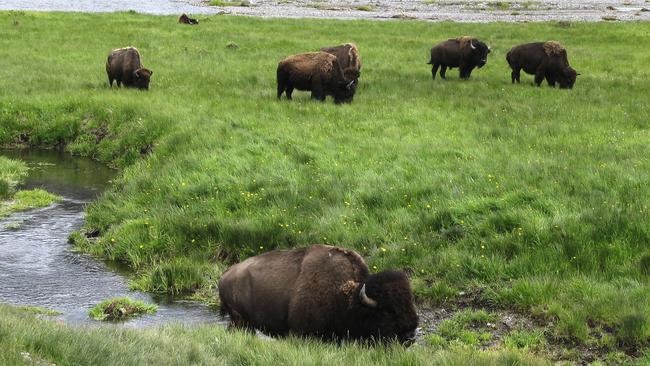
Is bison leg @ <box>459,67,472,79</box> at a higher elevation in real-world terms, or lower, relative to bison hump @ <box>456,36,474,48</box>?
lower

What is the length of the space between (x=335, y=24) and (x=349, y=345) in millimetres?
41799

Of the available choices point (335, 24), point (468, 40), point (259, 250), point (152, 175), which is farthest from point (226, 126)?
point (335, 24)

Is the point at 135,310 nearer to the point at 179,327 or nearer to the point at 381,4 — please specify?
the point at 179,327

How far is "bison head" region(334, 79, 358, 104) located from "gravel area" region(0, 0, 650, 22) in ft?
128

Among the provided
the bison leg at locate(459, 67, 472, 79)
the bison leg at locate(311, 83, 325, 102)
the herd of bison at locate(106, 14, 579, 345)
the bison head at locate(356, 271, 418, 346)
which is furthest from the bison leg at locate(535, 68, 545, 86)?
the bison head at locate(356, 271, 418, 346)

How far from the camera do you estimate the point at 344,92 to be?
22.5m

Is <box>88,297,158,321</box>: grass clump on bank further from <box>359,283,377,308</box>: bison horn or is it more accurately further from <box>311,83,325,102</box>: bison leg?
<box>311,83,325,102</box>: bison leg

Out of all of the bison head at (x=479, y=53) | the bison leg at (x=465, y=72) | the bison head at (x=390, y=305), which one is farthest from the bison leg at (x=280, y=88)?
the bison head at (x=390, y=305)

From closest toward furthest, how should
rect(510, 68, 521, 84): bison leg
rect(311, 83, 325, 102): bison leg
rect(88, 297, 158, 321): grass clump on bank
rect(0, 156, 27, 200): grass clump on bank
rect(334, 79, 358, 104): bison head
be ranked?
1. rect(88, 297, 158, 321): grass clump on bank
2. rect(0, 156, 27, 200): grass clump on bank
3. rect(334, 79, 358, 104): bison head
4. rect(311, 83, 325, 102): bison leg
5. rect(510, 68, 521, 84): bison leg

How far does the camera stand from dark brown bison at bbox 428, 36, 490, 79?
92.9 feet

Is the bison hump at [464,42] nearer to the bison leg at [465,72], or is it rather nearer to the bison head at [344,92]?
the bison leg at [465,72]

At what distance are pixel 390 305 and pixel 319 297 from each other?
0.88 metres

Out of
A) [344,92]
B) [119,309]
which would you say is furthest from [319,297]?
[344,92]

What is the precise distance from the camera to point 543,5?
265 ft
